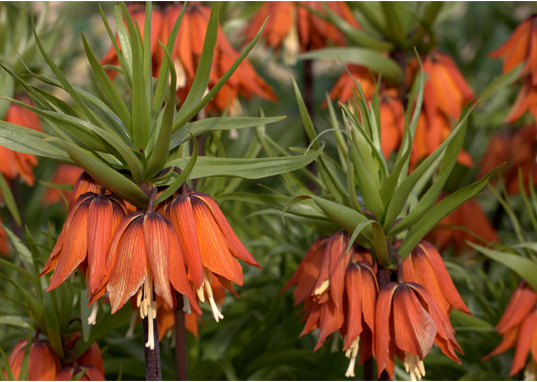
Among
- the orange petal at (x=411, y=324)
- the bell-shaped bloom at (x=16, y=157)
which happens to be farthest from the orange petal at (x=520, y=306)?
the bell-shaped bloom at (x=16, y=157)

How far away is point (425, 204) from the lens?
758mm

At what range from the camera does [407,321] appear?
0.75 metres

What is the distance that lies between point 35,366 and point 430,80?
1.17 m

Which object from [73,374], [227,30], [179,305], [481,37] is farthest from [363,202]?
[481,37]

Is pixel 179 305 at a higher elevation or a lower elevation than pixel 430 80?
lower

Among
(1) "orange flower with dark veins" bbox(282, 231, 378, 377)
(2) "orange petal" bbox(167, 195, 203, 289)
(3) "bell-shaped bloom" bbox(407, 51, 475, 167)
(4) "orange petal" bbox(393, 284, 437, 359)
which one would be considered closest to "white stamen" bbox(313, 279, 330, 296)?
(1) "orange flower with dark veins" bbox(282, 231, 378, 377)

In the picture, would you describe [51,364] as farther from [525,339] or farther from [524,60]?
[524,60]

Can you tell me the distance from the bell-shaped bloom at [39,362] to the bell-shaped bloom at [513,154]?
147cm

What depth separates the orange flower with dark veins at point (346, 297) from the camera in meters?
0.79

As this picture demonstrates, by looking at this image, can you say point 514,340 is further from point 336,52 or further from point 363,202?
point 336,52

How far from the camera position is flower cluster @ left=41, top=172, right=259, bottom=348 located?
66cm

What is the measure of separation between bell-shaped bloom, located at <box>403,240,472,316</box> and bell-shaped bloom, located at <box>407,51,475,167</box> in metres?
0.71

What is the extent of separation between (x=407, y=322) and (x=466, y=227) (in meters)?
1.20

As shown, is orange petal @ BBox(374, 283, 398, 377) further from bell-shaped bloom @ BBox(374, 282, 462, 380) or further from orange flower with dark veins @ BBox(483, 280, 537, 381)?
orange flower with dark veins @ BBox(483, 280, 537, 381)
